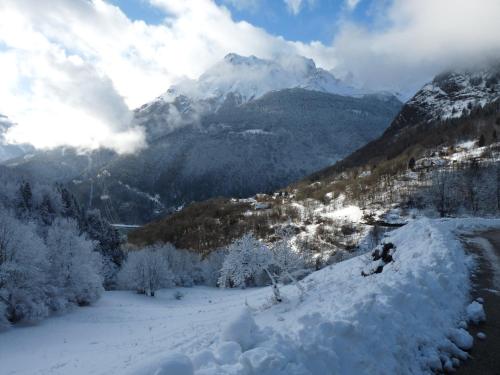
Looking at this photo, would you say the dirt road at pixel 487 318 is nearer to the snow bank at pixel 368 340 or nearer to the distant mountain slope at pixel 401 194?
the snow bank at pixel 368 340

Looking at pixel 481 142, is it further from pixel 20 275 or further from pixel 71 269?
pixel 20 275

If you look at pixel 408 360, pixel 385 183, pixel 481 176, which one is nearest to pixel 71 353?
pixel 408 360

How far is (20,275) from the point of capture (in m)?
41.8

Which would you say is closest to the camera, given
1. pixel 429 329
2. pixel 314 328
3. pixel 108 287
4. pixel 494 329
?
pixel 314 328

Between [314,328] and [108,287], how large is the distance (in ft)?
283

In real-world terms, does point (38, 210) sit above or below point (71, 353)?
above

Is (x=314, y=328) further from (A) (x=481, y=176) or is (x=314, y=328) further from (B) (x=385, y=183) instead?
(B) (x=385, y=183)

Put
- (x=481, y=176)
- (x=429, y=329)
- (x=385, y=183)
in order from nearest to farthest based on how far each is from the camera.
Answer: (x=429, y=329) → (x=481, y=176) → (x=385, y=183)

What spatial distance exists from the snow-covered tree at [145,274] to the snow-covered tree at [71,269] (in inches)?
798

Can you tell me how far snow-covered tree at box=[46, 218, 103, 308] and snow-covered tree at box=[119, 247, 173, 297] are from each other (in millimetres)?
20258

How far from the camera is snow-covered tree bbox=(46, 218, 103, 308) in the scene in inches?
1980

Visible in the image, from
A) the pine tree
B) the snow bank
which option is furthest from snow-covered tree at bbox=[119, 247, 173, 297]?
the pine tree

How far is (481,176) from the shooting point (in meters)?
126

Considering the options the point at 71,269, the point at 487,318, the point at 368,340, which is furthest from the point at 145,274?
the point at 368,340
